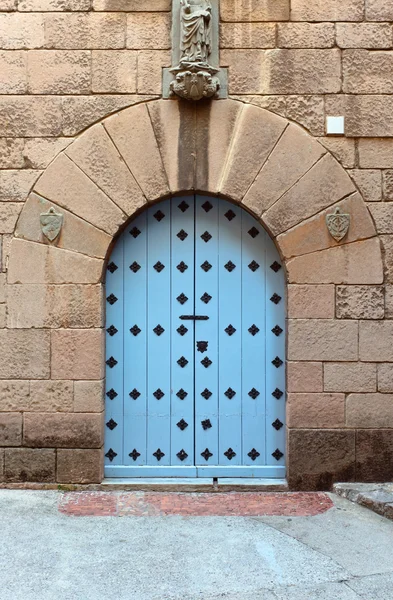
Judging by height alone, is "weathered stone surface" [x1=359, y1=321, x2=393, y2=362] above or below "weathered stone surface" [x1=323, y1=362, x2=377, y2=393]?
above

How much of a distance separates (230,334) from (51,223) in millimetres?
1802

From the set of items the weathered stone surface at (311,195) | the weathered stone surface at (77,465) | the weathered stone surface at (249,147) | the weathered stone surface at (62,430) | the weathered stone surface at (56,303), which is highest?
the weathered stone surface at (249,147)

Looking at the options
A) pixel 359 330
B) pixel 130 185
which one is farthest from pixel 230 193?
pixel 359 330

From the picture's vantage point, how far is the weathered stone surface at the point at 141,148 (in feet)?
17.5

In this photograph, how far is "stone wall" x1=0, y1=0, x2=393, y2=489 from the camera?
532 cm

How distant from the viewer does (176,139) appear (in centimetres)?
536

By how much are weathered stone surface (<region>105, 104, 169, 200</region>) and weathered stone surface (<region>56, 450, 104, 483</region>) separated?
7.30 ft

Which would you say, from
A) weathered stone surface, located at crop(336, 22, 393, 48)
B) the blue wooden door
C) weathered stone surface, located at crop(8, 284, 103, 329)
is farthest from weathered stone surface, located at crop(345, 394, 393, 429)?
weathered stone surface, located at crop(336, 22, 393, 48)

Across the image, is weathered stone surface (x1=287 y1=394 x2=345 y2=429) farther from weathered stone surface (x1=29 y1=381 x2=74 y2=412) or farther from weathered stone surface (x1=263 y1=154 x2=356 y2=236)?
weathered stone surface (x1=29 y1=381 x2=74 y2=412)

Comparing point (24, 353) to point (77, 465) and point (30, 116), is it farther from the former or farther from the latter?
point (30, 116)

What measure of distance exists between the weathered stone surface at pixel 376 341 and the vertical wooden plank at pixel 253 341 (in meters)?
0.84

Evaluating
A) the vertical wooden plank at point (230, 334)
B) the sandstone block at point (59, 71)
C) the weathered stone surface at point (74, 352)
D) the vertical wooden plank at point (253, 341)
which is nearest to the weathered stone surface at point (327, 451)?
the vertical wooden plank at point (253, 341)

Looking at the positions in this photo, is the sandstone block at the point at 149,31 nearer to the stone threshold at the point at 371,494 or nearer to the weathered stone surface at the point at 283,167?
the weathered stone surface at the point at 283,167

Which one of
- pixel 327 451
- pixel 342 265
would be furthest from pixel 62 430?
pixel 342 265
